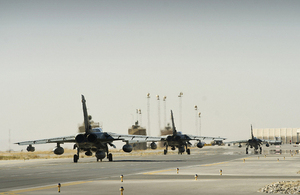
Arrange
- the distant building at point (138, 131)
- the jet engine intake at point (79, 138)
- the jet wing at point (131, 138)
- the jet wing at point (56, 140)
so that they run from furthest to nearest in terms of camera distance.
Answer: the distant building at point (138, 131), the jet wing at point (56, 140), the jet wing at point (131, 138), the jet engine intake at point (79, 138)

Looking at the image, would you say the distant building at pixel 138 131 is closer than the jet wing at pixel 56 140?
No

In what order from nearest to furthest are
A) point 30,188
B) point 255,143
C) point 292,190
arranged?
1. point 292,190
2. point 30,188
3. point 255,143

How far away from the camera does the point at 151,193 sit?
1934cm

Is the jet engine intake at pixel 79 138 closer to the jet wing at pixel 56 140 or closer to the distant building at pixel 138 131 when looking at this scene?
the jet wing at pixel 56 140

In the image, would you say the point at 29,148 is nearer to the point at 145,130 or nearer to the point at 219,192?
the point at 219,192

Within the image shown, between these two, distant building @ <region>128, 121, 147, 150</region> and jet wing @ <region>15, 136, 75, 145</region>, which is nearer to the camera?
jet wing @ <region>15, 136, 75, 145</region>

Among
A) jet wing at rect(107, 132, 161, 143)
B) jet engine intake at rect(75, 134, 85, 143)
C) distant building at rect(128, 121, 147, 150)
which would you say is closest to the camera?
jet engine intake at rect(75, 134, 85, 143)

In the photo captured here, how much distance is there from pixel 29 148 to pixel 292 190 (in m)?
35.8

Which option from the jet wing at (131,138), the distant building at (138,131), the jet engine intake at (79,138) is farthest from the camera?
the distant building at (138,131)

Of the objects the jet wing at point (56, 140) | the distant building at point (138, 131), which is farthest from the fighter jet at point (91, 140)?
the distant building at point (138, 131)

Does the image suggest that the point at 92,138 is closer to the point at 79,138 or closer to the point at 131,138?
the point at 79,138

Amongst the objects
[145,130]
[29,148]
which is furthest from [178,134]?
[145,130]

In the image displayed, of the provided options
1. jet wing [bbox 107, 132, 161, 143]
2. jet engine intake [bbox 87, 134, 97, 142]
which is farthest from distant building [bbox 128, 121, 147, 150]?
jet engine intake [bbox 87, 134, 97, 142]

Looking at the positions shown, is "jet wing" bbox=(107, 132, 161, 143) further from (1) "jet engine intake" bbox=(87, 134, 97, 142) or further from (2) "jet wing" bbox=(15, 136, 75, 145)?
(2) "jet wing" bbox=(15, 136, 75, 145)
